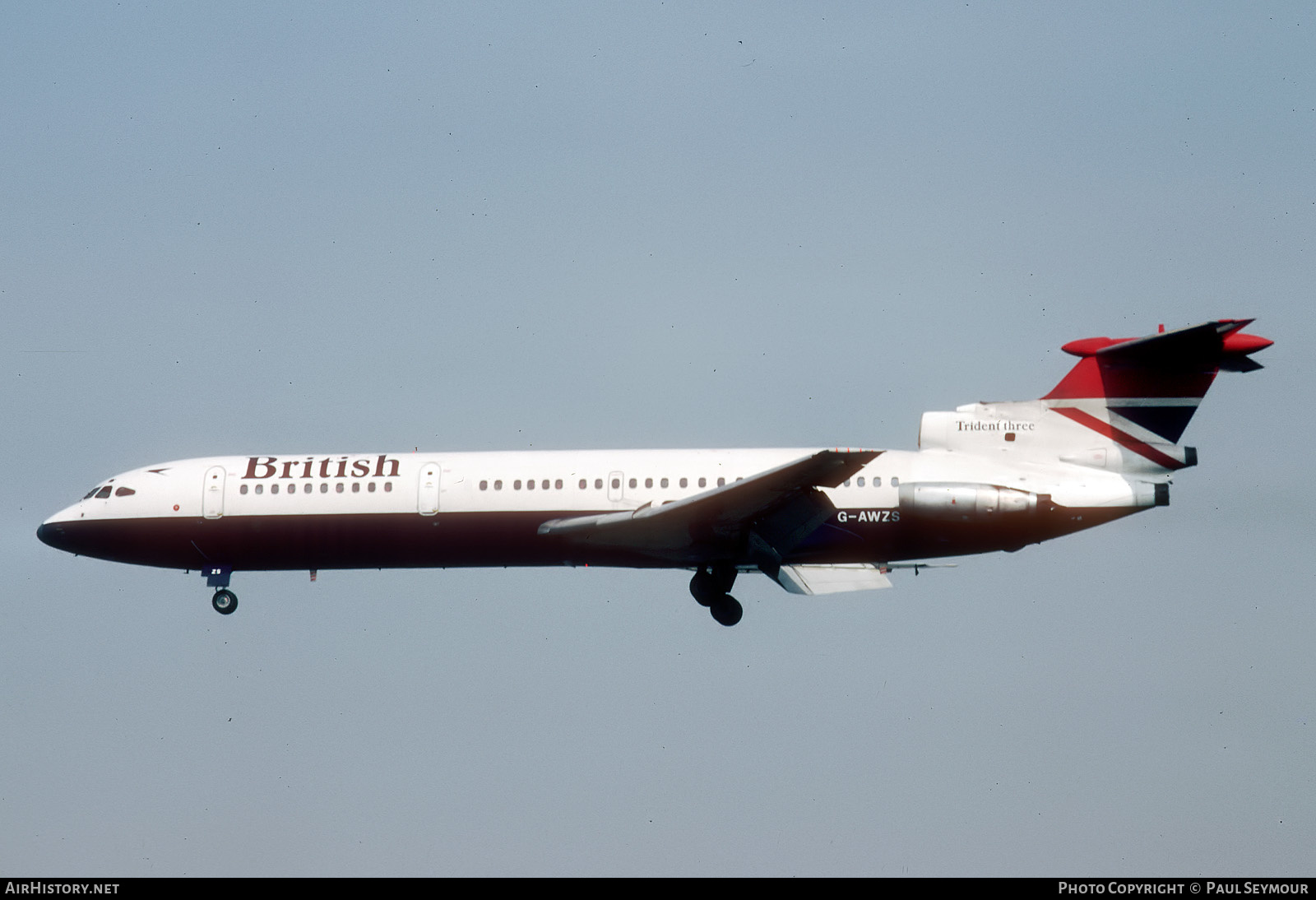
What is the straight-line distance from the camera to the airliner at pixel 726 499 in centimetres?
3431

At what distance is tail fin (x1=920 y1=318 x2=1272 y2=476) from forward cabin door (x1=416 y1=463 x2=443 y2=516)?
1155 cm

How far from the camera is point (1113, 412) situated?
35625 mm

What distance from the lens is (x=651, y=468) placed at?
36.3 metres

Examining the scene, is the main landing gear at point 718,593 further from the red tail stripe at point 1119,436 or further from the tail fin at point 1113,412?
the red tail stripe at point 1119,436

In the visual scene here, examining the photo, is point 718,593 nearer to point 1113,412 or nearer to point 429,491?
point 429,491

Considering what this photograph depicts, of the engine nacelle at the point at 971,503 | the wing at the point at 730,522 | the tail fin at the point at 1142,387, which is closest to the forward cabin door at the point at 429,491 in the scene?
the wing at the point at 730,522

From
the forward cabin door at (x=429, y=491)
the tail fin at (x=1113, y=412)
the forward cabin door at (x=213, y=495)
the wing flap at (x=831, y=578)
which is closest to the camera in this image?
the tail fin at (x=1113, y=412)

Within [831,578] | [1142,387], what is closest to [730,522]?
[831,578]

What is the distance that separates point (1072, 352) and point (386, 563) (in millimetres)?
16940

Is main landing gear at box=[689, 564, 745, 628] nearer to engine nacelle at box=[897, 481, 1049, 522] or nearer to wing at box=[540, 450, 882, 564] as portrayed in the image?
wing at box=[540, 450, 882, 564]

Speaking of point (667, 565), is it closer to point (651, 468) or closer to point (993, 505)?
point (651, 468)

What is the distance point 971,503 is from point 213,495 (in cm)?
1817

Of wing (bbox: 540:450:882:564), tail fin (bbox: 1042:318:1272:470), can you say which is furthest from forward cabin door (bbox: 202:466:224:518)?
tail fin (bbox: 1042:318:1272:470)

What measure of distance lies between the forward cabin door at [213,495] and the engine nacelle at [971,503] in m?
16.6
